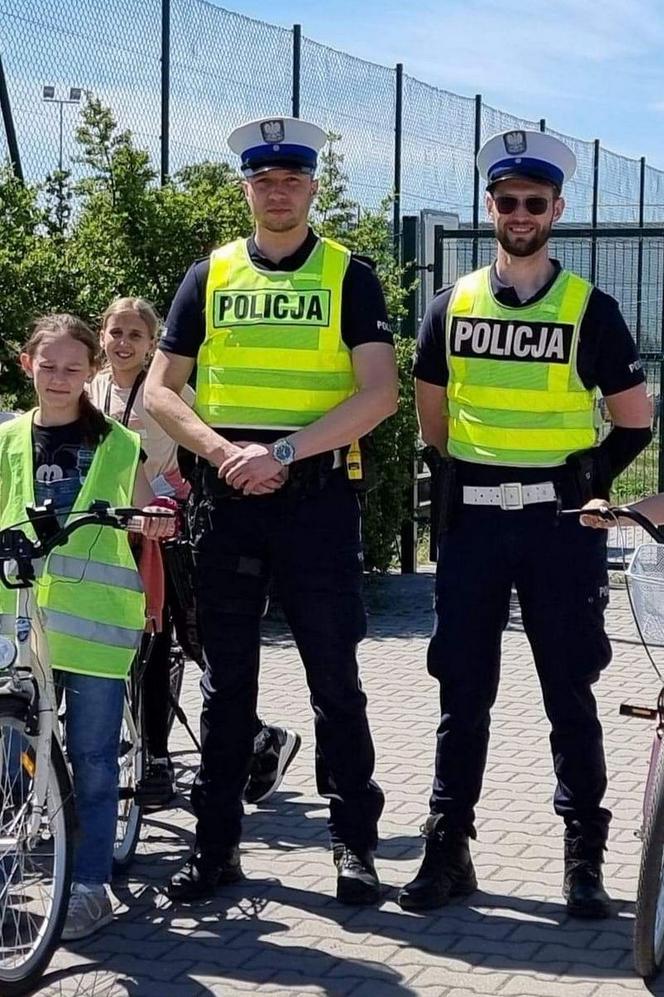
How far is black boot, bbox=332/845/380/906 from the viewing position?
4918 mm

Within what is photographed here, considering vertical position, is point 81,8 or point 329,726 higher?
point 81,8

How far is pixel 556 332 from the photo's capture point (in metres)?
4.73

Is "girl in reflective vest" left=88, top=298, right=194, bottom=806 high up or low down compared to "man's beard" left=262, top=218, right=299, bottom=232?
down

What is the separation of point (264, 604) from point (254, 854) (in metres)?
0.99

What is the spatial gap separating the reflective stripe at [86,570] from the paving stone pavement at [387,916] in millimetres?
1021

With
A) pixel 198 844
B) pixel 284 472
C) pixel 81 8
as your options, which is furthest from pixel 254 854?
pixel 81 8

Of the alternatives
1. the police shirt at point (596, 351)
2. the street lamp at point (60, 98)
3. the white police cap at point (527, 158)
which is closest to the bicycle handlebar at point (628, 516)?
Result: the police shirt at point (596, 351)

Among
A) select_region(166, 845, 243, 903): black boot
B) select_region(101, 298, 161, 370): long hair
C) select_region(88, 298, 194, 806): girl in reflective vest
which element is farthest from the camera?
select_region(101, 298, 161, 370): long hair

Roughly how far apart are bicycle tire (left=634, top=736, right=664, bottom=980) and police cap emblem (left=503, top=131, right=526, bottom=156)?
1.78 m

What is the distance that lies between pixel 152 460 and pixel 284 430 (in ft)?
4.26

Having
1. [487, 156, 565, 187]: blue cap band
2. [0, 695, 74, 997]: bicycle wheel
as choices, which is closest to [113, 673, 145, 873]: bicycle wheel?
[0, 695, 74, 997]: bicycle wheel

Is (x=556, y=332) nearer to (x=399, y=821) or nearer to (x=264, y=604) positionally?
(x=264, y=604)

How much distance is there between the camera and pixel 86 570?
470 centimetres

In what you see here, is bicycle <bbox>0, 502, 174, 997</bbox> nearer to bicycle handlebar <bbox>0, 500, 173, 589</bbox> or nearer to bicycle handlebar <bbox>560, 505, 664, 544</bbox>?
bicycle handlebar <bbox>0, 500, 173, 589</bbox>
